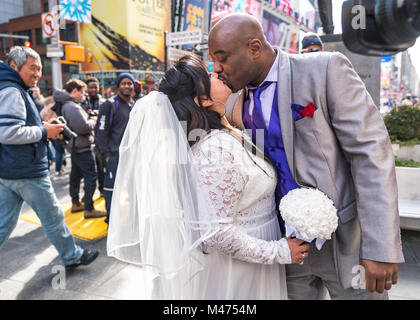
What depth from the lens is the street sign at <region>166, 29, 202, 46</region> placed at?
10.2 meters

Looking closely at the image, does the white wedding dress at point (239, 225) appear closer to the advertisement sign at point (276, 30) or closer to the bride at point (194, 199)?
the bride at point (194, 199)

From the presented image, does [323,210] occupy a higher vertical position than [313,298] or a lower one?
higher

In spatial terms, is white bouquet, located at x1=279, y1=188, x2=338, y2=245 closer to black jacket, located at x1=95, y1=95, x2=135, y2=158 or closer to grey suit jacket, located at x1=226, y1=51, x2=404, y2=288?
grey suit jacket, located at x1=226, y1=51, x2=404, y2=288

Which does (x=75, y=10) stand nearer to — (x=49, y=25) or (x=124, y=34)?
(x=49, y=25)

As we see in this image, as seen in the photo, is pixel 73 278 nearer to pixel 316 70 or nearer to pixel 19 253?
pixel 19 253

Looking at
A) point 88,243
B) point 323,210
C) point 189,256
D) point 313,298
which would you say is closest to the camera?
point 323,210

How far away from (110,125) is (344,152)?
3.62m

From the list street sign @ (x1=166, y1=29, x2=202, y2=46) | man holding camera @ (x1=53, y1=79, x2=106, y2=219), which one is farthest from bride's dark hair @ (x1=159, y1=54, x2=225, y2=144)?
street sign @ (x1=166, y1=29, x2=202, y2=46)

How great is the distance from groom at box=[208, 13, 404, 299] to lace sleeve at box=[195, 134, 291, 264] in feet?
0.91

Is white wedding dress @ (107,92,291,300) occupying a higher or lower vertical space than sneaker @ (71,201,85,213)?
higher

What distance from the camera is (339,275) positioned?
1.60 meters

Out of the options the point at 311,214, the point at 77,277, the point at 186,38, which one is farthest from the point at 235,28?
the point at 186,38
